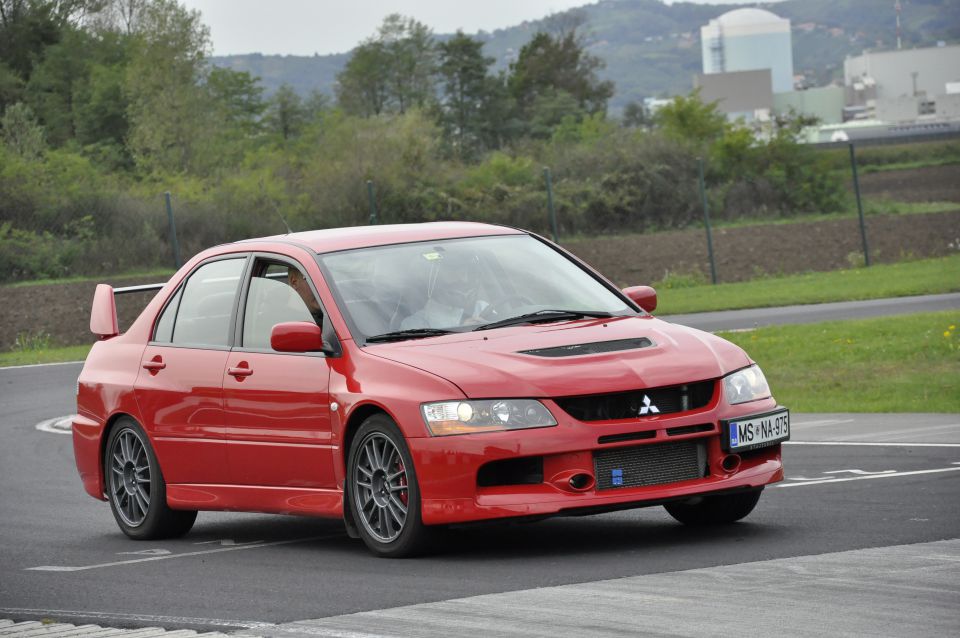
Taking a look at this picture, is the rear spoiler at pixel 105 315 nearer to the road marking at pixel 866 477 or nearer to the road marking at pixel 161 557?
the road marking at pixel 161 557

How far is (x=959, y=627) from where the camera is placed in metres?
5.86

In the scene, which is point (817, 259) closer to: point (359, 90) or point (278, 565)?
point (278, 565)

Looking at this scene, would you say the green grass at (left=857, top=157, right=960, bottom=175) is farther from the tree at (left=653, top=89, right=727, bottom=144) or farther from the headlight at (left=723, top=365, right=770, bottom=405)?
the headlight at (left=723, top=365, right=770, bottom=405)

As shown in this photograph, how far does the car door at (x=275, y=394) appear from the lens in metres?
8.84

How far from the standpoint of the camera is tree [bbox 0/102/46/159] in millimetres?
54188

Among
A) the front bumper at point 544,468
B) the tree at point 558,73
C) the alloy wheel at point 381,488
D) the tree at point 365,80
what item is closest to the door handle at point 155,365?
the alloy wheel at point 381,488

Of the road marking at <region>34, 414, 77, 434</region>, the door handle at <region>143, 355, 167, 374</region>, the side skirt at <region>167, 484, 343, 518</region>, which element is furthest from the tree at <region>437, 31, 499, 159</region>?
the side skirt at <region>167, 484, 343, 518</region>

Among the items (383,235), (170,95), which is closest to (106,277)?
(383,235)

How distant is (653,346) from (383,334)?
1366 mm

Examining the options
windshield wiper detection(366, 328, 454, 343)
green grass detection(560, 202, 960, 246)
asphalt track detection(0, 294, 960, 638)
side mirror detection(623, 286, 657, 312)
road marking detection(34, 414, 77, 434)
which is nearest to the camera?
asphalt track detection(0, 294, 960, 638)

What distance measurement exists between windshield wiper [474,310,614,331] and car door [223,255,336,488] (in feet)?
2.90

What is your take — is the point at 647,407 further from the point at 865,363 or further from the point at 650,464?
the point at 865,363

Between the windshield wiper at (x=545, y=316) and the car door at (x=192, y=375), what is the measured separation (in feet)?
5.53

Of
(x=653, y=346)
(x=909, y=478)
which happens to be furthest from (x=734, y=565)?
(x=909, y=478)
